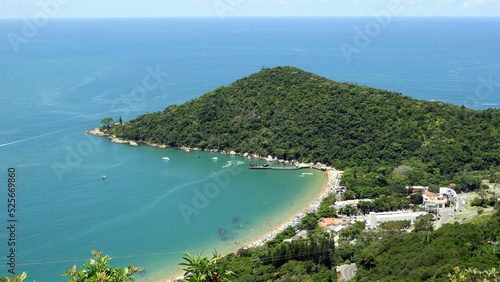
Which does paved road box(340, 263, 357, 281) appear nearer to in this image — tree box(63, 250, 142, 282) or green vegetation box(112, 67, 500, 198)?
green vegetation box(112, 67, 500, 198)

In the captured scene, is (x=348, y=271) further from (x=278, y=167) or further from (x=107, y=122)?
(x=107, y=122)

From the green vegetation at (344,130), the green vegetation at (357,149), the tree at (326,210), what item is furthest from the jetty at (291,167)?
the tree at (326,210)

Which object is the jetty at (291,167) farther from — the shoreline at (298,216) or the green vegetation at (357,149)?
the shoreline at (298,216)

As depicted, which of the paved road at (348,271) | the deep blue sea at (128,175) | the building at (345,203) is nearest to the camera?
the paved road at (348,271)

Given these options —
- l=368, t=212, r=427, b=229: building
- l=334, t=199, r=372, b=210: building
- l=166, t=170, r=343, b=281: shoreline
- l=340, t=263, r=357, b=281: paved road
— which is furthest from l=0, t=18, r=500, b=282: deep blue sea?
l=340, t=263, r=357, b=281: paved road

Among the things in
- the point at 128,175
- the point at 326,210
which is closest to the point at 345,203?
the point at 326,210

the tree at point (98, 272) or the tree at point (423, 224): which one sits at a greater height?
the tree at point (98, 272)

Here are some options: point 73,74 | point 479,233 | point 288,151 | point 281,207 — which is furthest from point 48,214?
point 73,74

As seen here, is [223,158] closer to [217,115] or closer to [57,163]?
[217,115]
